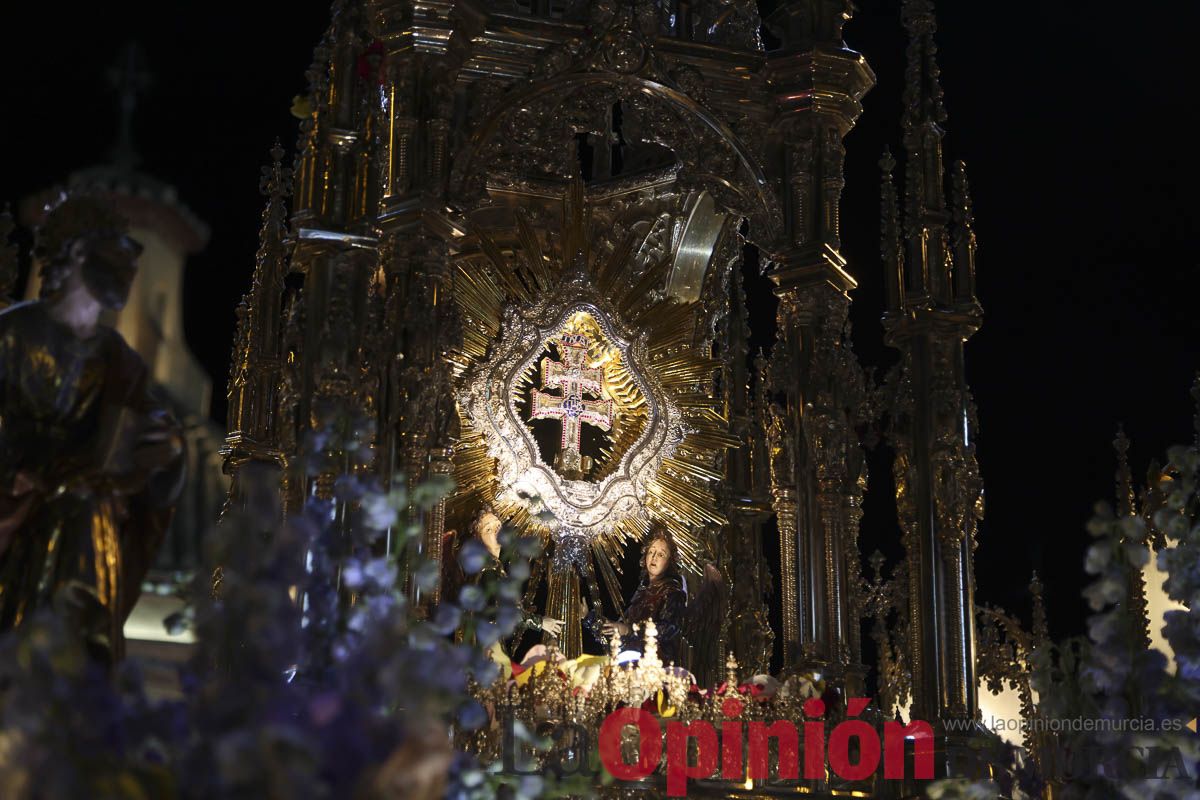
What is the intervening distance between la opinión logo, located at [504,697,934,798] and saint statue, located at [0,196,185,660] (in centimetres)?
342

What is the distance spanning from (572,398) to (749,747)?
104 inches

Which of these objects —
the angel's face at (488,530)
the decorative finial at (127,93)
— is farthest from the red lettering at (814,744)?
the decorative finial at (127,93)

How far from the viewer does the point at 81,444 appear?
5.48 metres

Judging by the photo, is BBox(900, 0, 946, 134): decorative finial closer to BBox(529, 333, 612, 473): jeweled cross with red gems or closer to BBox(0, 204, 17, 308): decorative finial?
BBox(529, 333, 612, 473): jeweled cross with red gems

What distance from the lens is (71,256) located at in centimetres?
558

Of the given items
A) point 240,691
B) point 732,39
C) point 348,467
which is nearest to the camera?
point 240,691

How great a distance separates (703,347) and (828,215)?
53.9 inches

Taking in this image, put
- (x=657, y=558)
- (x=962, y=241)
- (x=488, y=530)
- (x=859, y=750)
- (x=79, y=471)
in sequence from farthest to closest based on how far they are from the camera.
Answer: (x=962, y=241), (x=657, y=558), (x=488, y=530), (x=859, y=750), (x=79, y=471)

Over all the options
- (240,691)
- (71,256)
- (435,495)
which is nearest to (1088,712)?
(435,495)

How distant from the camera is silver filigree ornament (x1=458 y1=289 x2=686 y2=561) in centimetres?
993

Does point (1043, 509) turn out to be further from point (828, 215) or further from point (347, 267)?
point (347, 267)

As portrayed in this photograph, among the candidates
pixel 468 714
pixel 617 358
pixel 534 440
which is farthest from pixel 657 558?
pixel 468 714

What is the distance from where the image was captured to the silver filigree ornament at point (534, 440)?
9.93 meters

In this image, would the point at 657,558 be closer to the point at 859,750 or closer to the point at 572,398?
the point at 572,398
